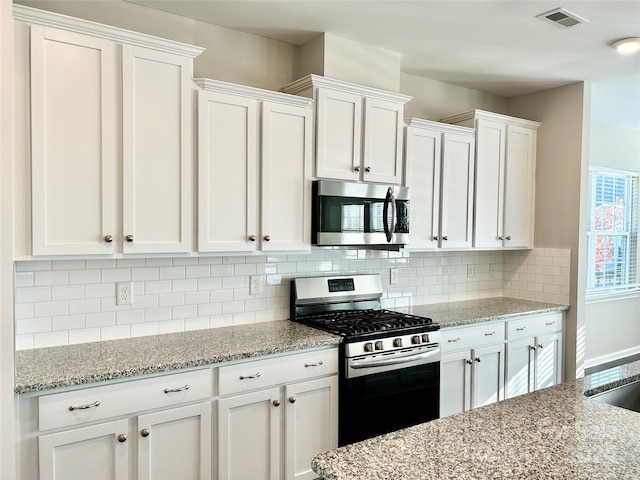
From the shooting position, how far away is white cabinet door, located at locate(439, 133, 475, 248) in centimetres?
368

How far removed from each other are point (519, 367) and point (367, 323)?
5.22 feet

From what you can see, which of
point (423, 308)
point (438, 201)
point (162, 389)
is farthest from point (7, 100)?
point (423, 308)

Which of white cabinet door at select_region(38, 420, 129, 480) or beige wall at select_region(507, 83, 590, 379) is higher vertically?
beige wall at select_region(507, 83, 590, 379)

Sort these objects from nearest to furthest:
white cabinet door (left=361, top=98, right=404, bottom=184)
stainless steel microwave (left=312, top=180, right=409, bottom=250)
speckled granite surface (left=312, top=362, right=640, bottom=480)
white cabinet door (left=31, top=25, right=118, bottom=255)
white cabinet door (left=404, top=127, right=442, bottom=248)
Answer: speckled granite surface (left=312, top=362, right=640, bottom=480) → white cabinet door (left=31, top=25, right=118, bottom=255) → stainless steel microwave (left=312, top=180, right=409, bottom=250) → white cabinet door (left=361, top=98, right=404, bottom=184) → white cabinet door (left=404, top=127, right=442, bottom=248)

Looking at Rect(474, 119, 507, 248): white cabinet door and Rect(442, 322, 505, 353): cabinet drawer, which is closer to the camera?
Rect(442, 322, 505, 353): cabinet drawer

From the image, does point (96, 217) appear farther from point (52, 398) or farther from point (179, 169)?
point (52, 398)

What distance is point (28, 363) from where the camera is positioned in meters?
2.14

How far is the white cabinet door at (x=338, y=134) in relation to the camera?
296cm

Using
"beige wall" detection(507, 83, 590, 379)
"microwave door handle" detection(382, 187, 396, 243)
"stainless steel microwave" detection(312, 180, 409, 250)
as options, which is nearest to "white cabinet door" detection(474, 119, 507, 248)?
"beige wall" detection(507, 83, 590, 379)

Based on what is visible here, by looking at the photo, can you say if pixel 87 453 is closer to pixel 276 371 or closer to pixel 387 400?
pixel 276 371

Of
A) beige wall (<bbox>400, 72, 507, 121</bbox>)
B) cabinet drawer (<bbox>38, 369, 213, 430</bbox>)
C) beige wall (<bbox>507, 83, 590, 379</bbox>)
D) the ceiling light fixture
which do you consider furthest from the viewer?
beige wall (<bbox>507, 83, 590, 379</bbox>)

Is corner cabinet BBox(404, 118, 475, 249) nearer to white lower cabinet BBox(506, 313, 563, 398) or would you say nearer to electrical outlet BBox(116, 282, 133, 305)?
white lower cabinet BBox(506, 313, 563, 398)

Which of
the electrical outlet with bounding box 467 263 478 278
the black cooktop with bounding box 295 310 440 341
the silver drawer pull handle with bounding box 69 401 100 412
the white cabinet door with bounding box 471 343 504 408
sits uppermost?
the electrical outlet with bounding box 467 263 478 278

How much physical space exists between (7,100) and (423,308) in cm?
303
